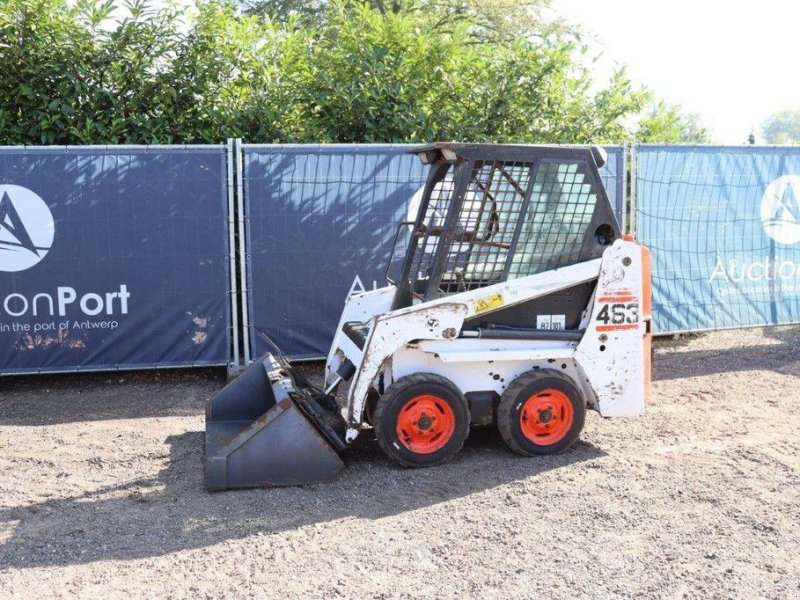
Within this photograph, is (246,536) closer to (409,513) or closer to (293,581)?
(293,581)

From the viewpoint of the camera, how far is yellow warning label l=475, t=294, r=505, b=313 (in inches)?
221

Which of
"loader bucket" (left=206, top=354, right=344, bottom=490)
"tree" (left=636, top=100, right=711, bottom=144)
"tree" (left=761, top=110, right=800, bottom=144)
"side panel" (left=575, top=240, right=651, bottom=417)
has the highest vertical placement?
"tree" (left=761, top=110, right=800, bottom=144)

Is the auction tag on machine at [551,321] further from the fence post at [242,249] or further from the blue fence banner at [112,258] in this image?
the blue fence banner at [112,258]

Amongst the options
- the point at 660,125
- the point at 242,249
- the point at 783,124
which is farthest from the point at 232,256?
the point at 783,124

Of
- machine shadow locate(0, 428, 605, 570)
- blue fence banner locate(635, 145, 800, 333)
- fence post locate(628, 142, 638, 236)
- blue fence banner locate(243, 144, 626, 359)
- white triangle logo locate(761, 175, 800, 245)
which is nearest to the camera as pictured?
machine shadow locate(0, 428, 605, 570)

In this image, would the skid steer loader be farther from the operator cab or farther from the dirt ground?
the dirt ground

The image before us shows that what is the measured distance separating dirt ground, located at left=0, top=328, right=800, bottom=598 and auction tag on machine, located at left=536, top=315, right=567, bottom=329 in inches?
35.3

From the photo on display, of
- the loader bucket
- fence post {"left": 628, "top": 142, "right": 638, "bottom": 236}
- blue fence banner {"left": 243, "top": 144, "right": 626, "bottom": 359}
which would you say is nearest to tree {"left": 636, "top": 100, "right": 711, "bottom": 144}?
fence post {"left": 628, "top": 142, "right": 638, "bottom": 236}

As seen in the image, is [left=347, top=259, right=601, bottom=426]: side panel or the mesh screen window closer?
[left=347, top=259, right=601, bottom=426]: side panel

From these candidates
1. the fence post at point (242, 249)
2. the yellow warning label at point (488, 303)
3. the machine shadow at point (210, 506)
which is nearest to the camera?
the machine shadow at point (210, 506)

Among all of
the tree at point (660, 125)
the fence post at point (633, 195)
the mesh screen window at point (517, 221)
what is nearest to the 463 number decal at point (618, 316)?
the mesh screen window at point (517, 221)

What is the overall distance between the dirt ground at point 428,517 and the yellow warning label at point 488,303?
1.06 meters

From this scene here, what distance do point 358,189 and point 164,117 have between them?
122 inches

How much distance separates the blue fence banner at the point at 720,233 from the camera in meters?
9.32
